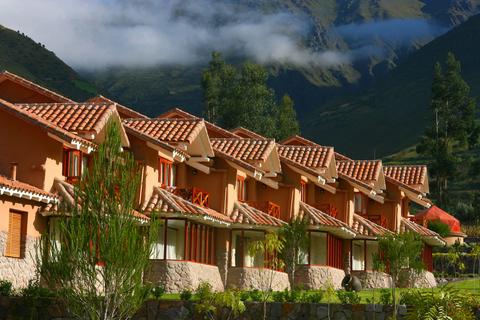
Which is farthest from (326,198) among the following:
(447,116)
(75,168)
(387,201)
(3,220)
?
(447,116)

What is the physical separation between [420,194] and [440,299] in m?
36.9

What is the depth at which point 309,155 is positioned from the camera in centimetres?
5697

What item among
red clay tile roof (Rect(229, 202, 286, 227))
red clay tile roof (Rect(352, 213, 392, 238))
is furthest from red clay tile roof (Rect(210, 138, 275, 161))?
red clay tile roof (Rect(352, 213, 392, 238))

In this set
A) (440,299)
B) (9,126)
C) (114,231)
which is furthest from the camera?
(9,126)

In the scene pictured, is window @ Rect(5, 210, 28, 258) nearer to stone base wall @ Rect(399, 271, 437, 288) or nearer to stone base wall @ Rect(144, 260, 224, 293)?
stone base wall @ Rect(144, 260, 224, 293)

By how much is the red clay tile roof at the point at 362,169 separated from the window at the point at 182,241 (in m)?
16.5

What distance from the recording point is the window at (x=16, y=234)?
3470 centimetres

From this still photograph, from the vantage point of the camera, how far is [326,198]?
58.9m

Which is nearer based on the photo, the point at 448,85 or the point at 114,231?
the point at 114,231

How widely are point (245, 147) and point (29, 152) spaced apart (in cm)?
1656

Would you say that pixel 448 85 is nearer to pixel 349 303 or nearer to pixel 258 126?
pixel 258 126

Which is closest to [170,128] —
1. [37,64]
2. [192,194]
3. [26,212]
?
[192,194]

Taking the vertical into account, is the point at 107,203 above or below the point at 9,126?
Result: below

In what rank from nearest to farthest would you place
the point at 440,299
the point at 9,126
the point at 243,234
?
the point at 440,299, the point at 9,126, the point at 243,234
